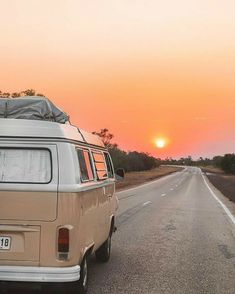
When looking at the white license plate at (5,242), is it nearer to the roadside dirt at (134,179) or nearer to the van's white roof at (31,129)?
the van's white roof at (31,129)

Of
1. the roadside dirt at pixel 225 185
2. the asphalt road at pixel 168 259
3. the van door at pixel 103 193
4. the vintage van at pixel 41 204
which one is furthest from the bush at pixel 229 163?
the vintage van at pixel 41 204

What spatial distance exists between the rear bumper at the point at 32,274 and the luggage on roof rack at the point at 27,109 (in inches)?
80.4

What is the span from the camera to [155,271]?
8.88m

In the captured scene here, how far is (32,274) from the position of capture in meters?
6.04

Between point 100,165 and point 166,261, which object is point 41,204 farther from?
point 166,261

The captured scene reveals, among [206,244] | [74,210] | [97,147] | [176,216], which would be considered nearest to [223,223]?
[176,216]

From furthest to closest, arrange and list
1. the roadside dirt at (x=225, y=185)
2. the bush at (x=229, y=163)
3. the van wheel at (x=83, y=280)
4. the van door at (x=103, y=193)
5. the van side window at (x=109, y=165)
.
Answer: the bush at (x=229, y=163) → the roadside dirt at (x=225, y=185) → the van side window at (x=109, y=165) → the van door at (x=103, y=193) → the van wheel at (x=83, y=280)

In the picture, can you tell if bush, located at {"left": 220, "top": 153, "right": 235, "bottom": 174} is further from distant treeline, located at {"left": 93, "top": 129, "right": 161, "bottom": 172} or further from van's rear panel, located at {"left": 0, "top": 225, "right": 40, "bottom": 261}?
van's rear panel, located at {"left": 0, "top": 225, "right": 40, "bottom": 261}

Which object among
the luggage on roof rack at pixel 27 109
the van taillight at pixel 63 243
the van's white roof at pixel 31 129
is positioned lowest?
the van taillight at pixel 63 243

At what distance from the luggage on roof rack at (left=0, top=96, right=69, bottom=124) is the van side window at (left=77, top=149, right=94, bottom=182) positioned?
62 cm

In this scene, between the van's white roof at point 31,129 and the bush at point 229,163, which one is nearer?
the van's white roof at point 31,129

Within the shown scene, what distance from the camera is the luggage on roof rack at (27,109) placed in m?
7.27

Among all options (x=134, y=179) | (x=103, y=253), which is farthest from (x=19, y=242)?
(x=134, y=179)

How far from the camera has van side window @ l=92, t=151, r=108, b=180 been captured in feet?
27.4
